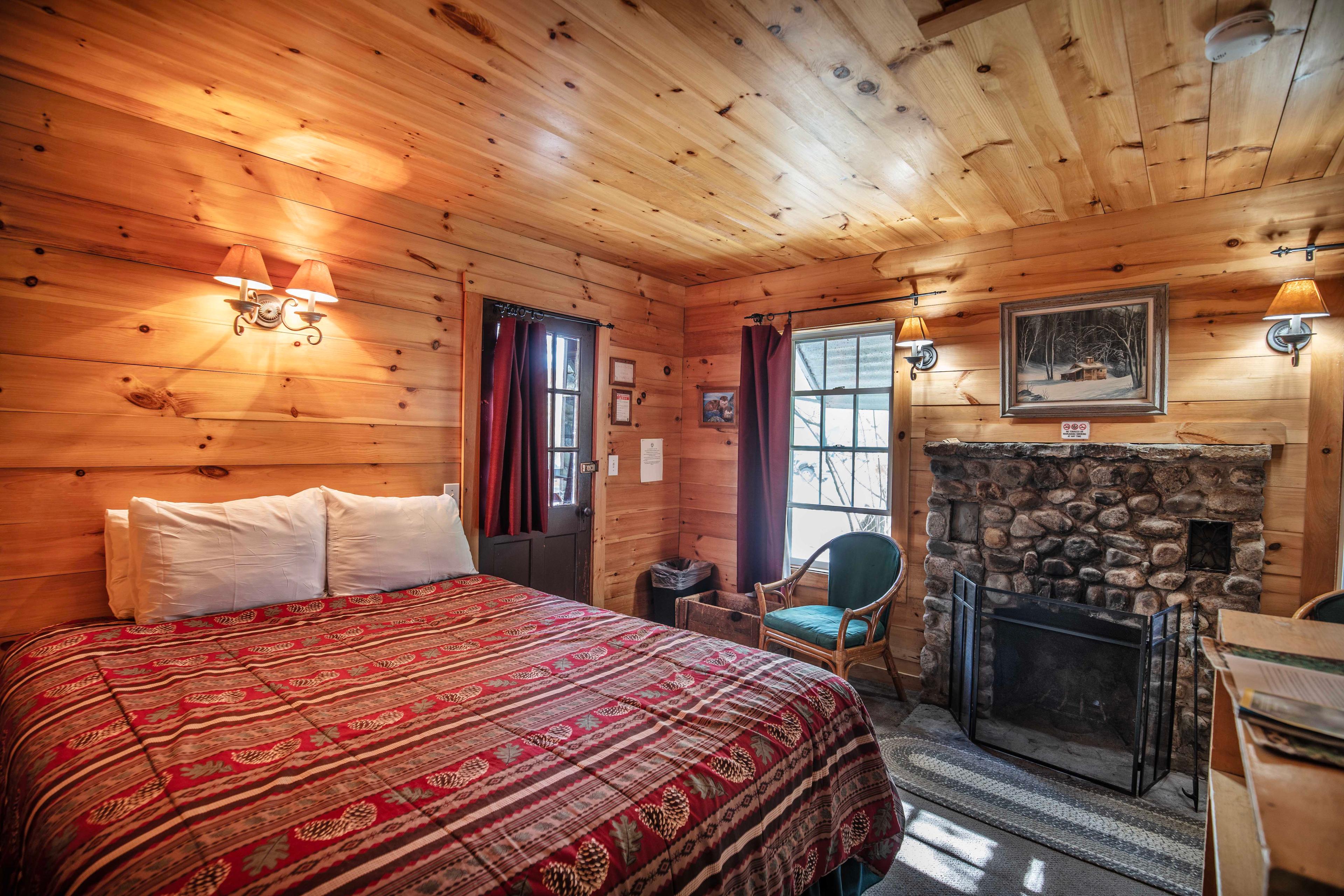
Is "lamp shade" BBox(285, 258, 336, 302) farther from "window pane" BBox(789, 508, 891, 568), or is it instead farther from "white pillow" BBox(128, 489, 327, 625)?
"window pane" BBox(789, 508, 891, 568)

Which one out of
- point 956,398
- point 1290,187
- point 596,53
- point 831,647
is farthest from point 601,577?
point 1290,187

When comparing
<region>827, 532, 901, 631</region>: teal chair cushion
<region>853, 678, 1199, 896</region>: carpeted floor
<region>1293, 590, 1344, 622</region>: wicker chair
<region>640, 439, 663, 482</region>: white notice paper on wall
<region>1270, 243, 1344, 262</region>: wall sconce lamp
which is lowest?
<region>853, 678, 1199, 896</region>: carpeted floor

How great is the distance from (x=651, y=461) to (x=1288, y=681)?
361 centimetres

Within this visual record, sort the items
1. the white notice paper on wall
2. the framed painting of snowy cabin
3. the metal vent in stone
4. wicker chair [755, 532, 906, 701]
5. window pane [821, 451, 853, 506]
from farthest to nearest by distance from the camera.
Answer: the white notice paper on wall
window pane [821, 451, 853, 506]
the metal vent in stone
wicker chair [755, 532, 906, 701]
the framed painting of snowy cabin

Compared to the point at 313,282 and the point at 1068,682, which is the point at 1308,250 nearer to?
the point at 1068,682

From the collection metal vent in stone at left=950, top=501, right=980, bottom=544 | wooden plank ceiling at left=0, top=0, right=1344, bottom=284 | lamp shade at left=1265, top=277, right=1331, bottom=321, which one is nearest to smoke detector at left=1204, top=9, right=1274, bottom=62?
wooden plank ceiling at left=0, top=0, right=1344, bottom=284

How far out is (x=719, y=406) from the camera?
4.50 m

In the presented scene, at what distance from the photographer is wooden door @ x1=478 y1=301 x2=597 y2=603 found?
3.69 metres

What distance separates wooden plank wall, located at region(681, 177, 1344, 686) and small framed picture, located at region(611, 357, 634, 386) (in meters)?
0.74

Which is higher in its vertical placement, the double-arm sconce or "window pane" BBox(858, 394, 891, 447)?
the double-arm sconce

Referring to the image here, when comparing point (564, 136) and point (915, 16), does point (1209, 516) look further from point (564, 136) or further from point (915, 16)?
point (564, 136)

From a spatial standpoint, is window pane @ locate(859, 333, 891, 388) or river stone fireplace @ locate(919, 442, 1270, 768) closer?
river stone fireplace @ locate(919, 442, 1270, 768)

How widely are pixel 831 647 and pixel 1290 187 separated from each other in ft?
9.41

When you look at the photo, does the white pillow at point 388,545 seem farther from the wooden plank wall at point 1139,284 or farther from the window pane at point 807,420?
the window pane at point 807,420
